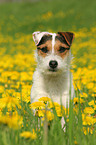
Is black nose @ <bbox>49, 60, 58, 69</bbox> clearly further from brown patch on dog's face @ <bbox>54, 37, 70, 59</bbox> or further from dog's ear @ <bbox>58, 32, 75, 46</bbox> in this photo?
dog's ear @ <bbox>58, 32, 75, 46</bbox>

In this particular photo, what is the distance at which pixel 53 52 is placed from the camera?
378 centimetres

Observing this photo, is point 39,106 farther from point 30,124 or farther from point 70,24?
point 70,24

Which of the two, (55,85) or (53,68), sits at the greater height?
(53,68)

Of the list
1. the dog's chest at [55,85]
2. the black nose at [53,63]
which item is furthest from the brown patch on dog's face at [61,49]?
the dog's chest at [55,85]

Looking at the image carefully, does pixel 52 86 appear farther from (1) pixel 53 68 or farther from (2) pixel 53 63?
(2) pixel 53 63

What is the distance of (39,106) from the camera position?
2387 millimetres

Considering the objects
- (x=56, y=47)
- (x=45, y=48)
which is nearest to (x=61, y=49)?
(x=56, y=47)

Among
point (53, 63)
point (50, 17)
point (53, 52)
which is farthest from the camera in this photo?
point (50, 17)

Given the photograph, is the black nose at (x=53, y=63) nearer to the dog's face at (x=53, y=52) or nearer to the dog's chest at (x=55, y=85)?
the dog's face at (x=53, y=52)

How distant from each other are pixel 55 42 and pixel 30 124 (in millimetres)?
1797

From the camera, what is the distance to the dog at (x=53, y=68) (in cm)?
362

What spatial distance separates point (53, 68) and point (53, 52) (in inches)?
13.7

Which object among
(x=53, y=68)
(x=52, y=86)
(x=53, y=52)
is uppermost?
(x=53, y=52)

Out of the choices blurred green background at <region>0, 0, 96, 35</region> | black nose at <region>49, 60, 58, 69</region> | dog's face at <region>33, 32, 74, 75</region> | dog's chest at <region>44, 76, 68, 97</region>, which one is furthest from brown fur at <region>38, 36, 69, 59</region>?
blurred green background at <region>0, 0, 96, 35</region>
